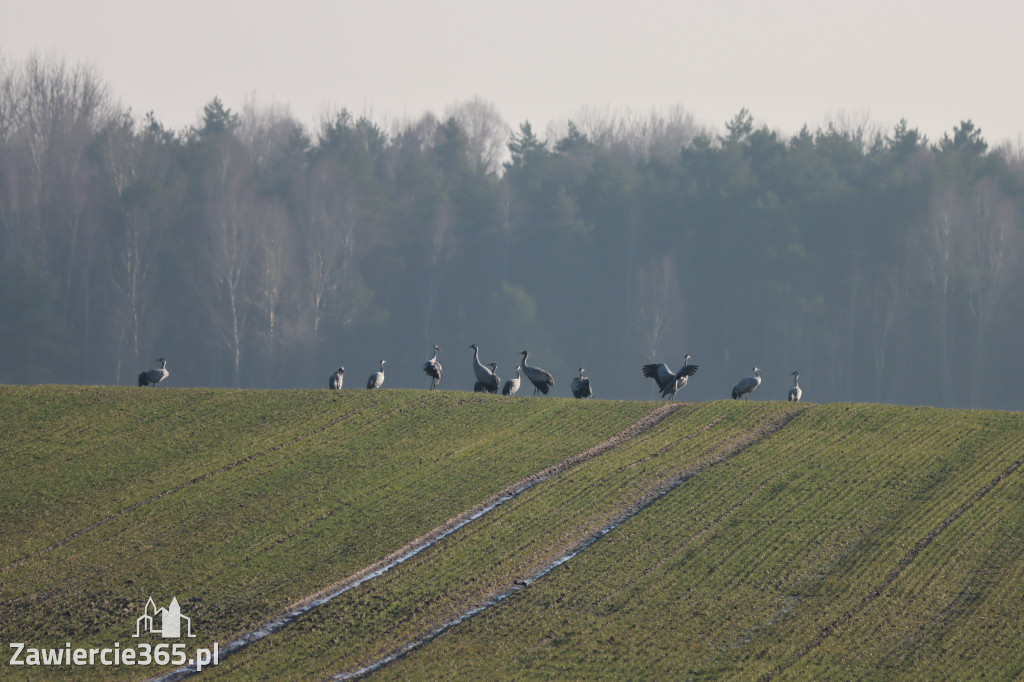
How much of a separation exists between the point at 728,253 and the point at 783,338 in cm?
849

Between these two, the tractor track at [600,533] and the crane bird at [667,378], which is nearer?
the tractor track at [600,533]

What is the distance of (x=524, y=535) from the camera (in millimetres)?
28250

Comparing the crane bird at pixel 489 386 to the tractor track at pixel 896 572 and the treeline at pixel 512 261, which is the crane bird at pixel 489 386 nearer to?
the tractor track at pixel 896 572

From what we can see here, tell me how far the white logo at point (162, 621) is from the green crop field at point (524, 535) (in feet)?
0.76

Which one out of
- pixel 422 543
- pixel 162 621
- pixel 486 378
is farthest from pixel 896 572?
pixel 486 378

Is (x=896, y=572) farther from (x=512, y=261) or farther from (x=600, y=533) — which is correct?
(x=512, y=261)

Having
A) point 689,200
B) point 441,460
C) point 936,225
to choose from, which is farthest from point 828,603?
point 689,200

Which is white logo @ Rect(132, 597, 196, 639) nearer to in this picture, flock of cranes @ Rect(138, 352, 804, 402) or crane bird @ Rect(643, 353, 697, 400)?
flock of cranes @ Rect(138, 352, 804, 402)

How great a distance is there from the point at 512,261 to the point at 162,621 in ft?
261

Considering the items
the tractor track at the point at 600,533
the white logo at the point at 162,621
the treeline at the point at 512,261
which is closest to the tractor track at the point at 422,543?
the white logo at the point at 162,621

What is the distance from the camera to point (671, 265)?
9688cm

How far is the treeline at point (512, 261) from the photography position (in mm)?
88250

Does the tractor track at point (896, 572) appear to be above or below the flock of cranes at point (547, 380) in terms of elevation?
below

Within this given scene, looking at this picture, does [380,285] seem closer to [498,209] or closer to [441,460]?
[498,209]
